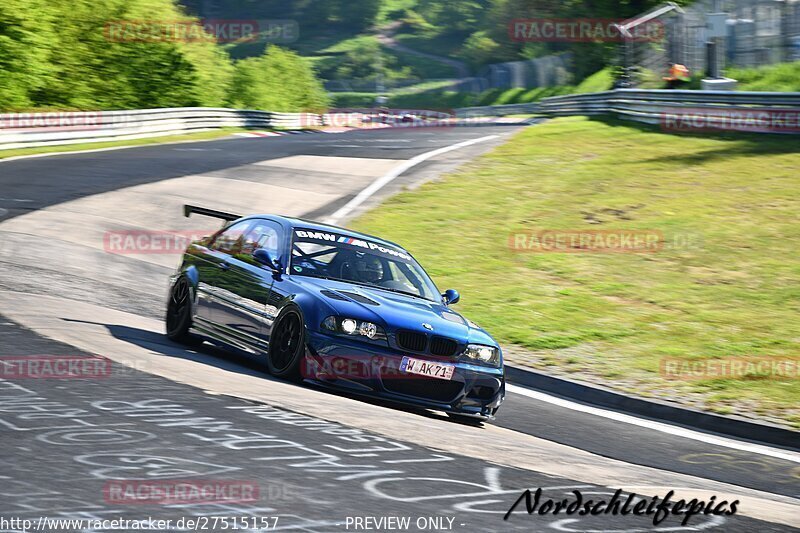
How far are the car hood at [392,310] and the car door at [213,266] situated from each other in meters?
1.25

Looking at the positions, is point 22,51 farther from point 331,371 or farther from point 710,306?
point 331,371

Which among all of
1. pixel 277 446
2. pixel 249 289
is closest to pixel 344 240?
pixel 249 289

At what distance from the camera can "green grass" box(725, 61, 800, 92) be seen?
3210 cm

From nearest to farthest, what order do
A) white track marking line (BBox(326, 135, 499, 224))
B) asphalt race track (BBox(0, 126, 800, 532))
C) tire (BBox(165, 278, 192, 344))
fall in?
asphalt race track (BBox(0, 126, 800, 532))
tire (BBox(165, 278, 192, 344))
white track marking line (BBox(326, 135, 499, 224))

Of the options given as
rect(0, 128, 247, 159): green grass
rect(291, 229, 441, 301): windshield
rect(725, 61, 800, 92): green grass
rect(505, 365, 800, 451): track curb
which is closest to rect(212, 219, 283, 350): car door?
rect(291, 229, 441, 301): windshield

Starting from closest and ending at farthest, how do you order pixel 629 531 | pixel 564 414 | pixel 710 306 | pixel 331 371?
pixel 629 531 → pixel 331 371 → pixel 564 414 → pixel 710 306

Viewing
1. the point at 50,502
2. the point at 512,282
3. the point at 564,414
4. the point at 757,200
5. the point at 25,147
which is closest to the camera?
the point at 50,502

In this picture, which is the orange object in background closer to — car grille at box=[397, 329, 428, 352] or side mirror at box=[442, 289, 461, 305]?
side mirror at box=[442, 289, 461, 305]

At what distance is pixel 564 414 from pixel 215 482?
5026mm

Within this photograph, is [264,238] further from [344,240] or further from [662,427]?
[662,427]

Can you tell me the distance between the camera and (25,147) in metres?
30.3

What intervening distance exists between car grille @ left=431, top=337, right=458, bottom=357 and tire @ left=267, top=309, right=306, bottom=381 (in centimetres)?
102

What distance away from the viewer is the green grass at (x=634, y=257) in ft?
38.9

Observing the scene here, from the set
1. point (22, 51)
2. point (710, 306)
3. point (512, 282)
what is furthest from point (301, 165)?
point (22, 51)
